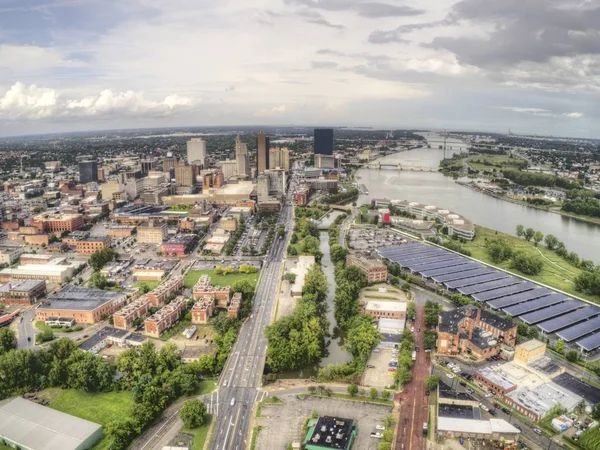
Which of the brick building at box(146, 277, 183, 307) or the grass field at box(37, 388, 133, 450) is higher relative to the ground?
the brick building at box(146, 277, 183, 307)

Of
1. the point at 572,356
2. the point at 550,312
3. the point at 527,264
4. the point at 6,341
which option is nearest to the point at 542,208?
the point at 527,264

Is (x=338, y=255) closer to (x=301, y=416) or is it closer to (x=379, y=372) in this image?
(x=379, y=372)

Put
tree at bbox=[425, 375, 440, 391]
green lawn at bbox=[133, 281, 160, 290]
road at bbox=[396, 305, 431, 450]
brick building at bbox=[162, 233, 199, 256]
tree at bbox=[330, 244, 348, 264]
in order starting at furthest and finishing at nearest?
brick building at bbox=[162, 233, 199, 256], tree at bbox=[330, 244, 348, 264], green lawn at bbox=[133, 281, 160, 290], tree at bbox=[425, 375, 440, 391], road at bbox=[396, 305, 431, 450]

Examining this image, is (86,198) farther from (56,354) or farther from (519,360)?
(519,360)

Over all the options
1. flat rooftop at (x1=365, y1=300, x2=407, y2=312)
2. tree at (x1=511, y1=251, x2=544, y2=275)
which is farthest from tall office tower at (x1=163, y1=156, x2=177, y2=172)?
tree at (x1=511, y1=251, x2=544, y2=275)

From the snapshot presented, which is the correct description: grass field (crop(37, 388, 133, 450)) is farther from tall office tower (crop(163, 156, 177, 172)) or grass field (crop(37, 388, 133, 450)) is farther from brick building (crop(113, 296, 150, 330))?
tall office tower (crop(163, 156, 177, 172))

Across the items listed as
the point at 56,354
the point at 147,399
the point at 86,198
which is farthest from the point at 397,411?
the point at 86,198

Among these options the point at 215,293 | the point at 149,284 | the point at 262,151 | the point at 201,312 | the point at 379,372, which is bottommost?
the point at 379,372
